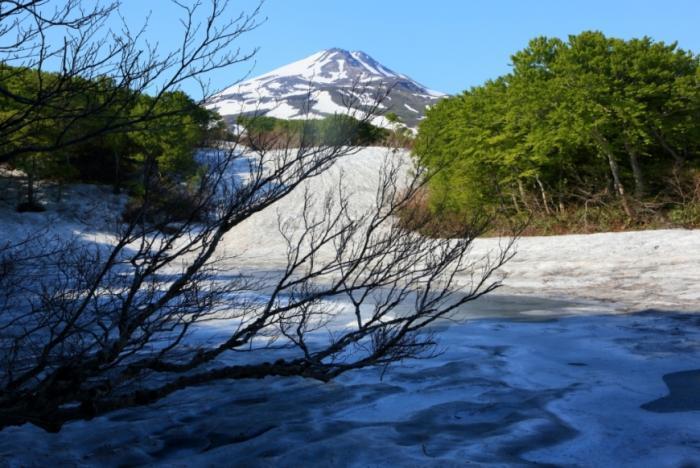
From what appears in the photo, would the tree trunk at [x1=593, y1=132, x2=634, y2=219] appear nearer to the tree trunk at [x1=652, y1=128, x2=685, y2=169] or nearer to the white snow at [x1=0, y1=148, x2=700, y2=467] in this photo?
the tree trunk at [x1=652, y1=128, x2=685, y2=169]

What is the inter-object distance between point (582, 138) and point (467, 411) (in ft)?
42.1

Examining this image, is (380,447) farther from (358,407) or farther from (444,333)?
(444,333)

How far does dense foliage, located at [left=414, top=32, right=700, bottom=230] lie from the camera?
16.2 metres

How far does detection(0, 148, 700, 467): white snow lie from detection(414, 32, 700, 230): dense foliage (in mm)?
8337

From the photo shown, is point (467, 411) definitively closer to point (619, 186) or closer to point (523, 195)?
point (619, 186)

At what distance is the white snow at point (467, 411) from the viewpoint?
430 cm

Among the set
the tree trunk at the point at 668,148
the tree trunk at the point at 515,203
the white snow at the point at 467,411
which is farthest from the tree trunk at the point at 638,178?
the white snow at the point at 467,411

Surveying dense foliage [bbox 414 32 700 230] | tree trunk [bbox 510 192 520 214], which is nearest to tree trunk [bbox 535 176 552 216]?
dense foliage [bbox 414 32 700 230]

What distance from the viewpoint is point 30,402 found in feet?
12.7

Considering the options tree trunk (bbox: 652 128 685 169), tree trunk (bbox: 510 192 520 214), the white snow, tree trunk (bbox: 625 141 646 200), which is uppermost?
tree trunk (bbox: 652 128 685 169)

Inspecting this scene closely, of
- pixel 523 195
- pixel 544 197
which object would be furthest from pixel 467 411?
pixel 523 195

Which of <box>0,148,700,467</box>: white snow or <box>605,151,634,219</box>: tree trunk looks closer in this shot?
<box>0,148,700,467</box>: white snow

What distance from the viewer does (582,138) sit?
16422 mm

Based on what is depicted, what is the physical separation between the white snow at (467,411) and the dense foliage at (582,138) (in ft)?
27.4
